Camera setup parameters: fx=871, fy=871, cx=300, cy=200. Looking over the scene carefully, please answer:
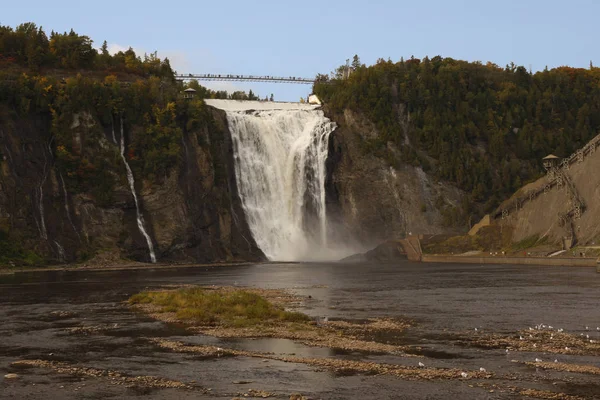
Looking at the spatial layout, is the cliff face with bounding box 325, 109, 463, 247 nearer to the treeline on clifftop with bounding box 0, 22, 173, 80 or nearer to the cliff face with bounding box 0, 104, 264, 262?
the cliff face with bounding box 0, 104, 264, 262

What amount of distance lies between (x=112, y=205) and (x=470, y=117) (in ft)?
210

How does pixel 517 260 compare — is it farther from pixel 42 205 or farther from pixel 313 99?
pixel 313 99

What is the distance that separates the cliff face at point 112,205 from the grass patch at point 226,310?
5430cm

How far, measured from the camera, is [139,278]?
76062 millimetres

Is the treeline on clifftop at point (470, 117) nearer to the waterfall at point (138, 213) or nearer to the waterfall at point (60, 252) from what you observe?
the waterfall at point (138, 213)

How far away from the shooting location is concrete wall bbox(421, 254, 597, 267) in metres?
84.1

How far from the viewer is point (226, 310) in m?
42.2

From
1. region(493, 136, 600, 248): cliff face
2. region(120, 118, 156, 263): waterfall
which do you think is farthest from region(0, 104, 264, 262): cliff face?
region(493, 136, 600, 248): cliff face

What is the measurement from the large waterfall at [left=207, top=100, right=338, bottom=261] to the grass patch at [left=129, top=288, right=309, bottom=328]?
75838 millimetres

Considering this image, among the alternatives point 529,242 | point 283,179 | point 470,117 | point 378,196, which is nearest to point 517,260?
point 529,242

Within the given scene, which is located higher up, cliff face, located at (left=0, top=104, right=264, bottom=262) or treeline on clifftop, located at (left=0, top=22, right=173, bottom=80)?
treeline on clifftop, located at (left=0, top=22, right=173, bottom=80)

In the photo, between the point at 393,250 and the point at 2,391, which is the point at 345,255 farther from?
the point at 2,391

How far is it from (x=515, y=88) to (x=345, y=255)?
4686cm

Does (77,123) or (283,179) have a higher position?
(77,123)
